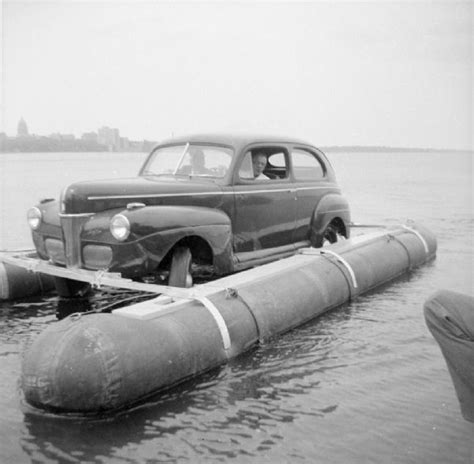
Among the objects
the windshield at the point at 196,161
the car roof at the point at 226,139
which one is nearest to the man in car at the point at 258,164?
the car roof at the point at 226,139

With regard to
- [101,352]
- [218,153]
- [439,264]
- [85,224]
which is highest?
[218,153]

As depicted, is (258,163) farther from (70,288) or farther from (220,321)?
(220,321)

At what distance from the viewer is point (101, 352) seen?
484 cm

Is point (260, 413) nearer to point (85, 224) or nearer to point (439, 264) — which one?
point (85, 224)

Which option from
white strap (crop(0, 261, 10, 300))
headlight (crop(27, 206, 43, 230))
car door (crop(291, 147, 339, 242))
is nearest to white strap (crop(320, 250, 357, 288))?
car door (crop(291, 147, 339, 242))

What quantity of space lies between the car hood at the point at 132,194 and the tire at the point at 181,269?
0.60 metres

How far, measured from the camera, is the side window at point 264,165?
8.45m

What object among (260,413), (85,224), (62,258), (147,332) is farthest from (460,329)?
(62,258)

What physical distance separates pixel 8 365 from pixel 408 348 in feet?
13.6

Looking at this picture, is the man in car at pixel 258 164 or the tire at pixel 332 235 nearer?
the man in car at pixel 258 164

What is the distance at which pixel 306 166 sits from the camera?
9.84m

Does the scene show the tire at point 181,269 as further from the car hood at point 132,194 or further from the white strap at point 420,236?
the white strap at point 420,236

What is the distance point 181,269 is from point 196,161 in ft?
6.11

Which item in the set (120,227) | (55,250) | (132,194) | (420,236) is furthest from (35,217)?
(420,236)
